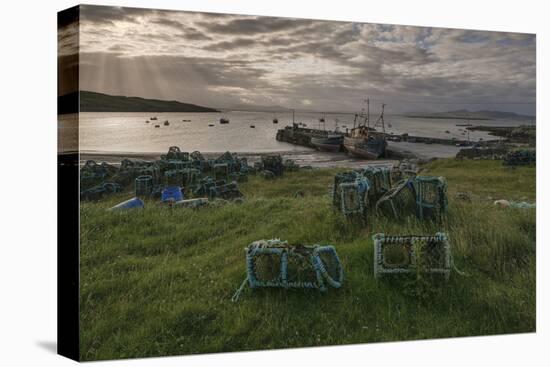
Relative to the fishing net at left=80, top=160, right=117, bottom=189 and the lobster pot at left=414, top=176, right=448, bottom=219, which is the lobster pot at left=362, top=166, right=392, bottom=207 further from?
the fishing net at left=80, top=160, right=117, bottom=189

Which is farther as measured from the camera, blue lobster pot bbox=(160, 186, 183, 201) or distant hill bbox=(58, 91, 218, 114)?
blue lobster pot bbox=(160, 186, 183, 201)

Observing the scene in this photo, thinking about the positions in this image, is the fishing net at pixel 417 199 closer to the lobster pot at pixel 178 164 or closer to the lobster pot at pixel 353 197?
the lobster pot at pixel 353 197

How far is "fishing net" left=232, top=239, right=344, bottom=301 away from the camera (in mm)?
8312

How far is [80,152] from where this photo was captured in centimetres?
788

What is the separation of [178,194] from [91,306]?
5.14 ft

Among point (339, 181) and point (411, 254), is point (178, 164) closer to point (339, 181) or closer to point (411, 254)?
point (339, 181)

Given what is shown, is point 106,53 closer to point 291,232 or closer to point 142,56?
point 142,56

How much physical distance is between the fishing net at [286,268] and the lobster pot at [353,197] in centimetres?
78

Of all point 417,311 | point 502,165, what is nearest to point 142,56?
point 417,311

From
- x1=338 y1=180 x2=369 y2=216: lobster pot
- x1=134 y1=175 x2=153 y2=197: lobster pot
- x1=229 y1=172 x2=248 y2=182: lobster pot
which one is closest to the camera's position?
x1=134 y1=175 x2=153 y2=197: lobster pot

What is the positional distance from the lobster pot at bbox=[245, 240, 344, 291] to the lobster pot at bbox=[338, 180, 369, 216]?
0.78 m

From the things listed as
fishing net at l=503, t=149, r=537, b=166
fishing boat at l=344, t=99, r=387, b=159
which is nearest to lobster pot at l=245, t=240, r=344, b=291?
fishing boat at l=344, t=99, r=387, b=159

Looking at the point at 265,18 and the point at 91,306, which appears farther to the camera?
the point at 265,18

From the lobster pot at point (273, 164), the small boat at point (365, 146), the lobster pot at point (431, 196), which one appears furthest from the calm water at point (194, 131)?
the lobster pot at point (431, 196)
